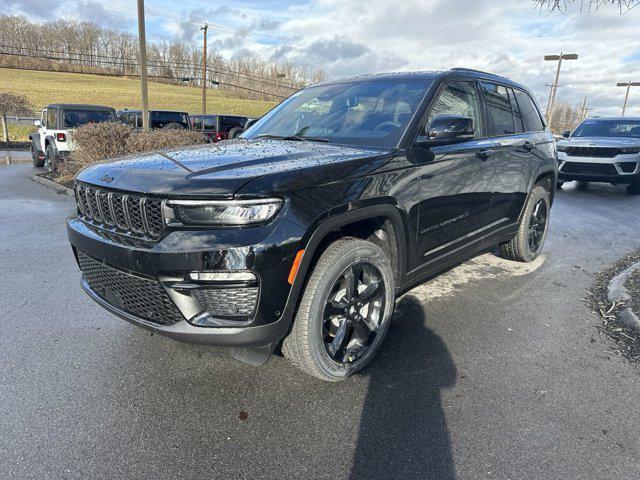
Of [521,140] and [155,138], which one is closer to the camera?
[521,140]

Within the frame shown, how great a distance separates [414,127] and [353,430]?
1.99 metres

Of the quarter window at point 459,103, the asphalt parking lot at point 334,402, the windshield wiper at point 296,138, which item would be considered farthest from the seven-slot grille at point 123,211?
the quarter window at point 459,103

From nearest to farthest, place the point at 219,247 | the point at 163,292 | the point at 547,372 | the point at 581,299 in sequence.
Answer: the point at 219,247 → the point at 163,292 → the point at 547,372 → the point at 581,299

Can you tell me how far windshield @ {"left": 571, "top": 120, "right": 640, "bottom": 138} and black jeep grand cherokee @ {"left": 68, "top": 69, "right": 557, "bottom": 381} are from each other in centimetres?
999

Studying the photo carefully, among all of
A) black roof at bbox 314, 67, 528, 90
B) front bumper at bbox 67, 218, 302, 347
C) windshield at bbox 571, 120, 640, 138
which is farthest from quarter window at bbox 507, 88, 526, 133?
windshield at bbox 571, 120, 640, 138

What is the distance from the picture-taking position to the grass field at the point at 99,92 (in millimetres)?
45844

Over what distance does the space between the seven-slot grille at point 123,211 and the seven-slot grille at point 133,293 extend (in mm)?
239

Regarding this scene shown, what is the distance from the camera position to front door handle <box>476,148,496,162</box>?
12.1 feet

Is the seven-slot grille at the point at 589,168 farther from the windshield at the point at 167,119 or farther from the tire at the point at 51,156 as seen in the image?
the windshield at the point at 167,119

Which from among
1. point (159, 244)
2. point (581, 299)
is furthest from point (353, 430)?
point (581, 299)

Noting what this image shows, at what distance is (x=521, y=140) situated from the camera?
4418mm

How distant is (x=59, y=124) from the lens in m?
12.8

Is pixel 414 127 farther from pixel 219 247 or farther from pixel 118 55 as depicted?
pixel 118 55

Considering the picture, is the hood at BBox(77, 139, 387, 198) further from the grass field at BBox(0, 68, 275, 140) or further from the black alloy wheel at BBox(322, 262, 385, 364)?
the grass field at BBox(0, 68, 275, 140)
